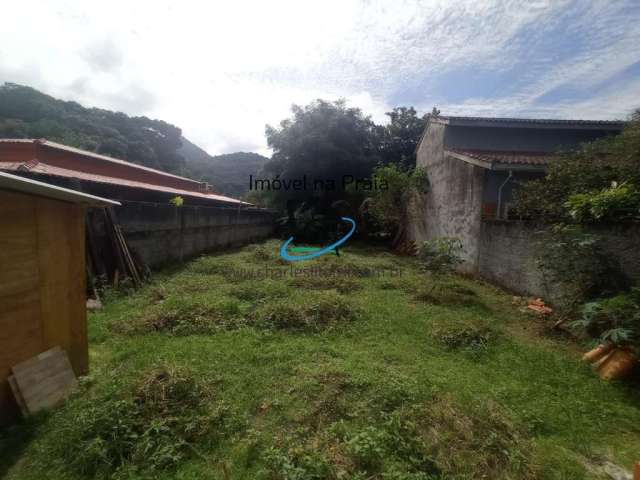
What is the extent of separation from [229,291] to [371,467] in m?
4.00

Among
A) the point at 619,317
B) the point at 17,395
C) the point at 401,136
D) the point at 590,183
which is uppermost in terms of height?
the point at 401,136

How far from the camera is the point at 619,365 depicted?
2955 millimetres

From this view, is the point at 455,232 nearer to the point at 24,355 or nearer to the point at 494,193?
the point at 494,193

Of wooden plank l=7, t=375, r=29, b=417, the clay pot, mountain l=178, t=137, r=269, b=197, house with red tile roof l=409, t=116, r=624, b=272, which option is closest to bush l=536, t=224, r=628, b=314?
the clay pot

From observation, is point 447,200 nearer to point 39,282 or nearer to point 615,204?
point 615,204

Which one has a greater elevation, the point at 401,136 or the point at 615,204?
the point at 401,136

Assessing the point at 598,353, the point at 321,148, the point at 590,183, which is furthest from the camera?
the point at 321,148

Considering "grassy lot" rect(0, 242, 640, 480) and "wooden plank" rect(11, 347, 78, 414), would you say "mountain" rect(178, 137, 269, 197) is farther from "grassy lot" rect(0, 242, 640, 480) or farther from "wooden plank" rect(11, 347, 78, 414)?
"wooden plank" rect(11, 347, 78, 414)

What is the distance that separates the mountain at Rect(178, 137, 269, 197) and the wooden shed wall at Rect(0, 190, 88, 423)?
31245 mm

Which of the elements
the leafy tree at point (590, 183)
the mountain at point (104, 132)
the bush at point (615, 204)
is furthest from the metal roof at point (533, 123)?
the mountain at point (104, 132)

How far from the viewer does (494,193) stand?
693 cm

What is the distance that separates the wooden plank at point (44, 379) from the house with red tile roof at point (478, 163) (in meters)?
7.63

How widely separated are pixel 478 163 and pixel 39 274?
7.94 metres

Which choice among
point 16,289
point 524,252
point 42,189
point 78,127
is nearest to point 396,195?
point 524,252
